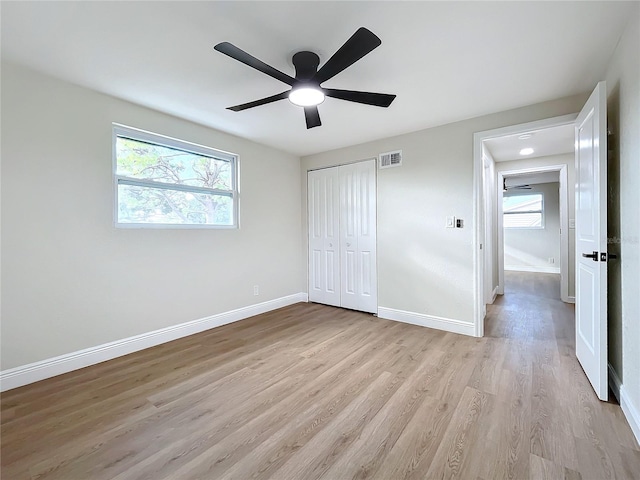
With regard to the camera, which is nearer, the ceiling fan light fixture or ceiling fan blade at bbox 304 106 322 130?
the ceiling fan light fixture

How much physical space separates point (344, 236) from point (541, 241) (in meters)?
6.63

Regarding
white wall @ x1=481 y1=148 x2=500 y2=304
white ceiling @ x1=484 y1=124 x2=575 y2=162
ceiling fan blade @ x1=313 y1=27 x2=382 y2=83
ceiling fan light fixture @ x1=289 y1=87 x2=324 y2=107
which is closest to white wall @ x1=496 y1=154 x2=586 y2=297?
white ceiling @ x1=484 y1=124 x2=575 y2=162

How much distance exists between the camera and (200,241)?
335 centimetres

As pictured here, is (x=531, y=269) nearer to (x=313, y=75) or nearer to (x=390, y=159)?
(x=390, y=159)

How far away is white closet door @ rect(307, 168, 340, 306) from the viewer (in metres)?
4.36

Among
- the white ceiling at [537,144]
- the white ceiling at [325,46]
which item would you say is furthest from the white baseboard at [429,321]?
the white ceiling at [325,46]

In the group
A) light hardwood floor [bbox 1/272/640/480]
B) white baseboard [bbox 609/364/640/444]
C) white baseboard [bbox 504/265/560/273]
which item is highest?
white baseboard [bbox 504/265/560/273]

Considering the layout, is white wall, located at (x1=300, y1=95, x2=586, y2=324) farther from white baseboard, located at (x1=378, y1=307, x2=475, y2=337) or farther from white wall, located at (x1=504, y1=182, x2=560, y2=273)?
white wall, located at (x1=504, y1=182, x2=560, y2=273)

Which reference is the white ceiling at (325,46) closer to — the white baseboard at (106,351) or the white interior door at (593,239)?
the white interior door at (593,239)

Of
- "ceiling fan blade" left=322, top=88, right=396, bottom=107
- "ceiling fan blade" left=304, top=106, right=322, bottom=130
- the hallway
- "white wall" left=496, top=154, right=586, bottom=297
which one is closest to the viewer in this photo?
the hallway

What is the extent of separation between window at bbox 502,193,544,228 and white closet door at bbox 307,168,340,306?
6603 millimetres

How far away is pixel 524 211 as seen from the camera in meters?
8.13

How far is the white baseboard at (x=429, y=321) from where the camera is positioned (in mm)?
3172

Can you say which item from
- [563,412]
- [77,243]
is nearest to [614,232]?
[563,412]
